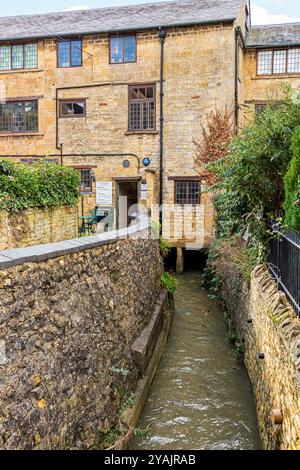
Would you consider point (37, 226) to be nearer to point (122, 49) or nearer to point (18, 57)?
point (122, 49)

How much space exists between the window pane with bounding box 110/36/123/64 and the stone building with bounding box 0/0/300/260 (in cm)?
5

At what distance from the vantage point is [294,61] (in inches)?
771

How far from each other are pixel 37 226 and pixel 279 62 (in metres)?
14.6

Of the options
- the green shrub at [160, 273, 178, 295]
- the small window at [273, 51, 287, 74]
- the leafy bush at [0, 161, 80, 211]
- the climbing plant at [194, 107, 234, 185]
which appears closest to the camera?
the leafy bush at [0, 161, 80, 211]

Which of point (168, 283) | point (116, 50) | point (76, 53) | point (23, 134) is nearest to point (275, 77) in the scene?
point (116, 50)

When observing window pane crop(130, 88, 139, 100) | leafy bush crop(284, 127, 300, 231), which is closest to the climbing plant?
window pane crop(130, 88, 139, 100)

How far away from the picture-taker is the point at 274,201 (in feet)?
29.7

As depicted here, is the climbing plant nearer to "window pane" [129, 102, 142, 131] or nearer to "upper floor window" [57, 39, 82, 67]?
"window pane" [129, 102, 142, 131]

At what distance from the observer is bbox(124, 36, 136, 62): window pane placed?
19141 millimetres

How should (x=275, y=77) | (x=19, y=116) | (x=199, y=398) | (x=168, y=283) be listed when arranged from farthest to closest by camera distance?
(x=19, y=116)
(x=275, y=77)
(x=168, y=283)
(x=199, y=398)

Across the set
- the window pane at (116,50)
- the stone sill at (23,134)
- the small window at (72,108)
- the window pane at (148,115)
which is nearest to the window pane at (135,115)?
the window pane at (148,115)

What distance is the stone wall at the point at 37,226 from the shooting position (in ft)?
33.0

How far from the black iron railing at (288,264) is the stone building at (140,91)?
11.4 metres

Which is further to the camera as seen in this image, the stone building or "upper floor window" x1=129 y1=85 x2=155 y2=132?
"upper floor window" x1=129 y1=85 x2=155 y2=132
